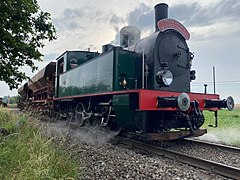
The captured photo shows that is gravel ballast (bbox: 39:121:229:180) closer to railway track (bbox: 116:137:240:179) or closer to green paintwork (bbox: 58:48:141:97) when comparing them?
railway track (bbox: 116:137:240:179)

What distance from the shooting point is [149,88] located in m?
6.35

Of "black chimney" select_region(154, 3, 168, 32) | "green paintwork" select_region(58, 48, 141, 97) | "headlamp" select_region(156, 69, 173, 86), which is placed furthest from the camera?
"black chimney" select_region(154, 3, 168, 32)

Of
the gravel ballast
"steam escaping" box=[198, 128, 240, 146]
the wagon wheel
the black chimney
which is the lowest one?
the gravel ballast

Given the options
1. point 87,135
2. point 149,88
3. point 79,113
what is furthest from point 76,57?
point 149,88

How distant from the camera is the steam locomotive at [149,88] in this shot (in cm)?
543

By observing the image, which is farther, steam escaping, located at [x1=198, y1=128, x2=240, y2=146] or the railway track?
steam escaping, located at [x1=198, y1=128, x2=240, y2=146]

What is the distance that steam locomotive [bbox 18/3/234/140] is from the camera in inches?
214

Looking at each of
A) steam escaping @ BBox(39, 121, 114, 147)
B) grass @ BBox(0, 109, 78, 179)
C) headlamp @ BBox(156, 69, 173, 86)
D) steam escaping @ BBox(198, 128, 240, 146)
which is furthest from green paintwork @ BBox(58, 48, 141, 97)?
steam escaping @ BBox(198, 128, 240, 146)

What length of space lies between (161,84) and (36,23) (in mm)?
3552

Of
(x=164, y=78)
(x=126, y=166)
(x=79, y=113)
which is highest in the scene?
(x=164, y=78)

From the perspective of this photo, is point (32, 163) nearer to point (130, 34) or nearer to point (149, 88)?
point (149, 88)

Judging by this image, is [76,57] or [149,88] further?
[76,57]

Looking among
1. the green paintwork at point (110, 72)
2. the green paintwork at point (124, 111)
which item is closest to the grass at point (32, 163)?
the green paintwork at point (124, 111)

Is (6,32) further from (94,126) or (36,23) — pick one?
(94,126)
